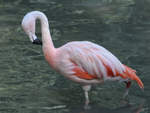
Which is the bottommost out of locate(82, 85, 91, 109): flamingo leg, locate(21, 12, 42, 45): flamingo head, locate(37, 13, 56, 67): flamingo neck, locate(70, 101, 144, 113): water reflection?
locate(70, 101, 144, 113): water reflection

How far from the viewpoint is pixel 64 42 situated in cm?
869

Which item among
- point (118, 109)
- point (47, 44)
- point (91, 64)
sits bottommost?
point (118, 109)

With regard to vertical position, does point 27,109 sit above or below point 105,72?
below

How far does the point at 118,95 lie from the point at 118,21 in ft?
13.1

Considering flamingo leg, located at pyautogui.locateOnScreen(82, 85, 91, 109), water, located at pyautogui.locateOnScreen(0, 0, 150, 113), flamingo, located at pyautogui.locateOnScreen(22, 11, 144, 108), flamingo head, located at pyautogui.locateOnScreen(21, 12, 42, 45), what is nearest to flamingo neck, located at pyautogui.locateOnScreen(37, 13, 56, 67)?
flamingo, located at pyautogui.locateOnScreen(22, 11, 144, 108)

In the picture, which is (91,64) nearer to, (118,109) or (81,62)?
(81,62)

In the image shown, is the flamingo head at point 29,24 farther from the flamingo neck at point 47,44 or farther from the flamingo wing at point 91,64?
the flamingo wing at point 91,64

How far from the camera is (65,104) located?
6223 mm

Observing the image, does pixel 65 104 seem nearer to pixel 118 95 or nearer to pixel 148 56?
pixel 118 95

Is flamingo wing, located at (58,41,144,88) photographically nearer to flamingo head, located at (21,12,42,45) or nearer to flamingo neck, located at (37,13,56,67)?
flamingo neck, located at (37,13,56,67)

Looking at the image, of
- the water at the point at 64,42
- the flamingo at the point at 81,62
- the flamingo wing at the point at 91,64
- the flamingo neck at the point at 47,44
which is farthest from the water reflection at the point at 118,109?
the flamingo neck at the point at 47,44

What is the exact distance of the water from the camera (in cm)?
621

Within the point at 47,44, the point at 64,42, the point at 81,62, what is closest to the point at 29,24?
the point at 47,44

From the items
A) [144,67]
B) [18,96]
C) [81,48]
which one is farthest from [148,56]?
[18,96]
